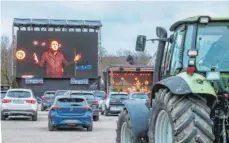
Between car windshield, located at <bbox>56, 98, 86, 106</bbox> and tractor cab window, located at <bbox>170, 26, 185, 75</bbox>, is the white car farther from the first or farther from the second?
tractor cab window, located at <bbox>170, 26, 185, 75</bbox>

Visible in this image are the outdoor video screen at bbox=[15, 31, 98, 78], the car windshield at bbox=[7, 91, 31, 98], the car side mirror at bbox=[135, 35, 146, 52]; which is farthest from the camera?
the outdoor video screen at bbox=[15, 31, 98, 78]

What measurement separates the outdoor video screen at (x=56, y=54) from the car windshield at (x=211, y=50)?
188ft

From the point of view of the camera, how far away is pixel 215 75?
8055 millimetres

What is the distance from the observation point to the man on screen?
6594 centimetres

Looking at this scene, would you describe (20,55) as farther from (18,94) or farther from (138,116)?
(138,116)

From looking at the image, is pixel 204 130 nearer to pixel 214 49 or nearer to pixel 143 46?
pixel 214 49

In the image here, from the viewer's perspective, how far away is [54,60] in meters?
66.1

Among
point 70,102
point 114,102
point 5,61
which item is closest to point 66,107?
point 70,102

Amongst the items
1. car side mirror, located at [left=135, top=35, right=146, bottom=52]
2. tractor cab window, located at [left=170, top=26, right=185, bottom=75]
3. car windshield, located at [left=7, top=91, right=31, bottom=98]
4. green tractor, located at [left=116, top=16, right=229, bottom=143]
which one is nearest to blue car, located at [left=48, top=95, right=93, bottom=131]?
car windshield, located at [left=7, top=91, right=31, bottom=98]

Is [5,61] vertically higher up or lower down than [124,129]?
lower down

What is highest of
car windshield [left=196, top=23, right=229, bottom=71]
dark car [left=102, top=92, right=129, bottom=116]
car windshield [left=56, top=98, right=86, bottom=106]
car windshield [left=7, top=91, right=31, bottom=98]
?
car windshield [left=196, top=23, right=229, bottom=71]

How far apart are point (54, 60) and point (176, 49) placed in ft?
189

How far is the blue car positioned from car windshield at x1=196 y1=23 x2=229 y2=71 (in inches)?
545

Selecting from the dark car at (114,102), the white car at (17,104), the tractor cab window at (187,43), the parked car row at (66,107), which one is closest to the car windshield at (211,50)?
the tractor cab window at (187,43)
